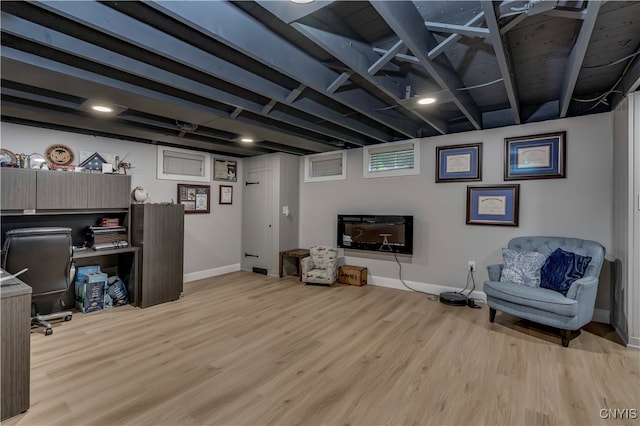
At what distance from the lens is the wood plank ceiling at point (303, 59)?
1741 millimetres

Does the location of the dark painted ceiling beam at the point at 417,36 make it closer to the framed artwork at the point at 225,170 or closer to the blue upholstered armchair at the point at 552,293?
the blue upholstered armchair at the point at 552,293

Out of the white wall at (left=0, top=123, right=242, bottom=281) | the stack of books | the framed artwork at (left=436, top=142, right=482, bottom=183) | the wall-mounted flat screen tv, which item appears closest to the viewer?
the white wall at (left=0, top=123, right=242, bottom=281)

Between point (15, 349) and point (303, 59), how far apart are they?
2.71 metres

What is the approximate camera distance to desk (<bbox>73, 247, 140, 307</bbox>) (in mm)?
3723

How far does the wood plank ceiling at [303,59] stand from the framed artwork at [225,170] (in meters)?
1.82

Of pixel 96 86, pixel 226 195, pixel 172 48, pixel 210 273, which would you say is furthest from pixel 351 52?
pixel 210 273

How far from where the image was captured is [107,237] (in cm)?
382

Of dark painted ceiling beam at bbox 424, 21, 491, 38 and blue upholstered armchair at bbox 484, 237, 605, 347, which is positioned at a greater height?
dark painted ceiling beam at bbox 424, 21, 491, 38

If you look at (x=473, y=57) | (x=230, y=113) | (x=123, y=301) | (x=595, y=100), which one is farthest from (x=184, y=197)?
(x=595, y=100)

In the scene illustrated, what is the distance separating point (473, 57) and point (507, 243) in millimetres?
2467

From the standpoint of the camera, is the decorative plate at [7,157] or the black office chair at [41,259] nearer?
the black office chair at [41,259]

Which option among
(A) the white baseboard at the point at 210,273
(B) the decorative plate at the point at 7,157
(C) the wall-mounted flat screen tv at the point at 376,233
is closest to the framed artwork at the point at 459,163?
(C) the wall-mounted flat screen tv at the point at 376,233

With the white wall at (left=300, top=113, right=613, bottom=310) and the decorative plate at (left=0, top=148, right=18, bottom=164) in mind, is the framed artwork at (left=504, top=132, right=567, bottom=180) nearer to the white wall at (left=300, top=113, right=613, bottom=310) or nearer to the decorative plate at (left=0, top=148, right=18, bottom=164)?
the white wall at (left=300, top=113, right=613, bottom=310)

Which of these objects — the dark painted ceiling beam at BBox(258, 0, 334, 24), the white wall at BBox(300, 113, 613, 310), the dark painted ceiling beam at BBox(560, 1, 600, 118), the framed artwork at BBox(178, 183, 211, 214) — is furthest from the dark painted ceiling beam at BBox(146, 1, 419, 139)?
the framed artwork at BBox(178, 183, 211, 214)
